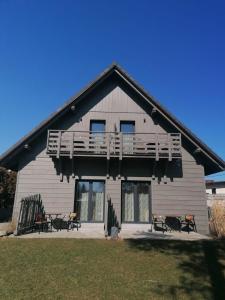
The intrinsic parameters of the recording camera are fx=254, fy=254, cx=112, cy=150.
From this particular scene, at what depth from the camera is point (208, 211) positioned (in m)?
15.0

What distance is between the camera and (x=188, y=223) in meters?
13.6

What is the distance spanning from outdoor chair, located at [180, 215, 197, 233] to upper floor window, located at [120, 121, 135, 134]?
5.91 m

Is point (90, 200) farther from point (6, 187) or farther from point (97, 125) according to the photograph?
point (6, 187)

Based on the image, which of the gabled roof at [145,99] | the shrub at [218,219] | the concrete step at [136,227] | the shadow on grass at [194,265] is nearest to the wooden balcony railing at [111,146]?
the gabled roof at [145,99]

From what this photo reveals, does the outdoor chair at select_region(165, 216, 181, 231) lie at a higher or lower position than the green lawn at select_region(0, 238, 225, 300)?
higher

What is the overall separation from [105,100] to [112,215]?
23.2 feet

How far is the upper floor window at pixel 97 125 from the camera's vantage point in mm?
15747

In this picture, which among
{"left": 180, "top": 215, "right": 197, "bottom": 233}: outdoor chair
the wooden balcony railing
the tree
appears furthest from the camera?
the tree

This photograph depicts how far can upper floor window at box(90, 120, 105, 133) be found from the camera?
15.7 meters

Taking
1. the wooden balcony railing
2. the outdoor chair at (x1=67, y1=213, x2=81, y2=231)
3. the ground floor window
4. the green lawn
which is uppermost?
the wooden balcony railing

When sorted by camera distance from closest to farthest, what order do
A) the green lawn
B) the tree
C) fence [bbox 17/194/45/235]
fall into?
the green lawn < fence [bbox 17/194/45/235] < the tree

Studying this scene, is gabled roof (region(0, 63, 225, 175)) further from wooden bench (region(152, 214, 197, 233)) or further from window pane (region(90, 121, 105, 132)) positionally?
wooden bench (region(152, 214, 197, 233))

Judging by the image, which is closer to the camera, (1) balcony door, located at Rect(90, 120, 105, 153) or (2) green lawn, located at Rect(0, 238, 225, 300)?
(2) green lawn, located at Rect(0, 238, 225, 300)

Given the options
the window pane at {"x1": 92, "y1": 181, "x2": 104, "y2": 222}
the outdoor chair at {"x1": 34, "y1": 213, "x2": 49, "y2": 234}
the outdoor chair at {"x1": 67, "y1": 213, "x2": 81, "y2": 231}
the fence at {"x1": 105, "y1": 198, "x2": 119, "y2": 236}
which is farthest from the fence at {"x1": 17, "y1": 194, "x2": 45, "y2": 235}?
the fence at {"x1": 105, "y1": 198, "x2": 119, "y2": 236}
